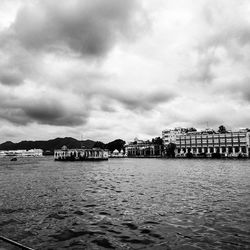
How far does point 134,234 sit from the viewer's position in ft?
53.8

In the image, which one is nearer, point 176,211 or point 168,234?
point 168,234

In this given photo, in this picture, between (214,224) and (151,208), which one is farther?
(151,208)

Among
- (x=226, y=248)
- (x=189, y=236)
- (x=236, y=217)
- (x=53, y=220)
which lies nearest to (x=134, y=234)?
(x=189, y=236)

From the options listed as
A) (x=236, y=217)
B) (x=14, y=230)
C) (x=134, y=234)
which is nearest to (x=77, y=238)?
(x=134, y=234)

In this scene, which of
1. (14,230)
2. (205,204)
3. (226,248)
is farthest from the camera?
(205,204)

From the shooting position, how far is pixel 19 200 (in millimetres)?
28953

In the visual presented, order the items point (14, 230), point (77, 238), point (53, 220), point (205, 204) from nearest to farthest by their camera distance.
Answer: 1. point (77, 238)
2. point (14, 230)
3. point (53, 220)
4. point (205, 204)

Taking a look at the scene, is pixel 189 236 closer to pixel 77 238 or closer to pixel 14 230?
pixel 77 238

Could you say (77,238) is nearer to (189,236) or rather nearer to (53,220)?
(53,220)

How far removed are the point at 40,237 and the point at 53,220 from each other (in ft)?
13.0

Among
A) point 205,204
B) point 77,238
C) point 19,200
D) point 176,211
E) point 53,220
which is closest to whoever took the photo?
point 77,238

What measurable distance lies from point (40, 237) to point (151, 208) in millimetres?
10662

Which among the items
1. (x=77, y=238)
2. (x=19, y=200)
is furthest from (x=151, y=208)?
(x=19, y=200)

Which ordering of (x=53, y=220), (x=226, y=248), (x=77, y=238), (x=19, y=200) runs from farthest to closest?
1. (x=19, y=200)
2. (x=53, y=220)
3. (x=77, y=238)
4. (x=226, y=248)
